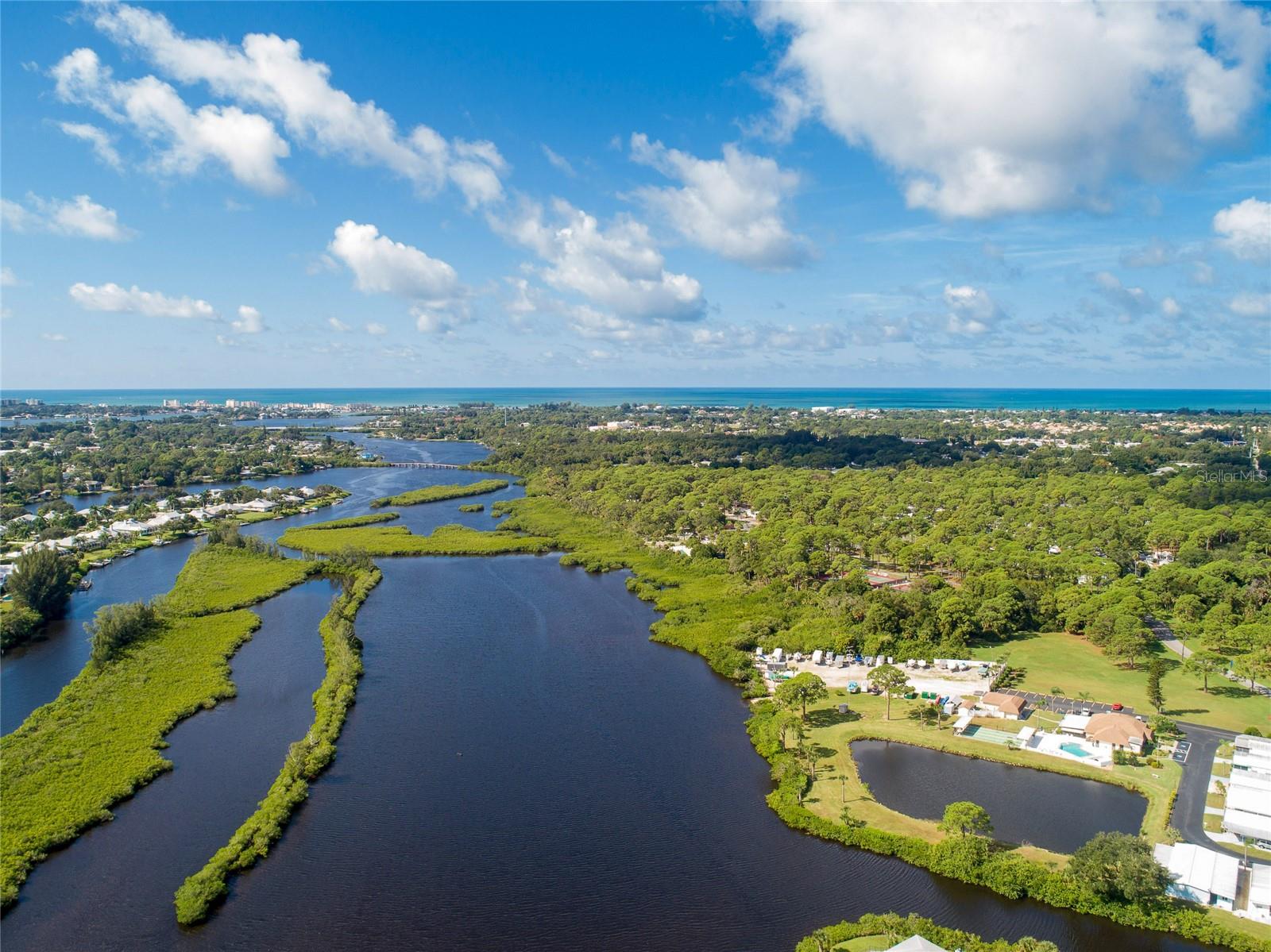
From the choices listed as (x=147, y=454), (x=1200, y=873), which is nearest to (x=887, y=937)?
(x=1200, y=873)

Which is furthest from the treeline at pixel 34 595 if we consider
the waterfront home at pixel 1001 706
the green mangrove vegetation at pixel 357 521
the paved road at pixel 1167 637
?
the paved road at pixel 1167 637

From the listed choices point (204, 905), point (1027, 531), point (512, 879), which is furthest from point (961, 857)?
point (1027, 531)

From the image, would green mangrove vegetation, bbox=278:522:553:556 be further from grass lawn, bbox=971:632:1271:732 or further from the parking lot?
the parking lot

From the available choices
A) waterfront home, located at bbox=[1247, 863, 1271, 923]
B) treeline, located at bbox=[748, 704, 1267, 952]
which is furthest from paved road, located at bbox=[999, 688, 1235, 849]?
treeline, located at bbox=[748, 704, 1267, 952]

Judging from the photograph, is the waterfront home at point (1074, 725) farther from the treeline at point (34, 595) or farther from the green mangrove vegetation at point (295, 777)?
the treeline at point (34, 595)

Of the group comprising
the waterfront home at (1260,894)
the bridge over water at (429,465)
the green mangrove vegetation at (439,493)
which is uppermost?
the bridge over water at (429,465)

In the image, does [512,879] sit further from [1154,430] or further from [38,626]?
[1154,430]

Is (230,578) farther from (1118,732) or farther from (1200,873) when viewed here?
(1200,873)
